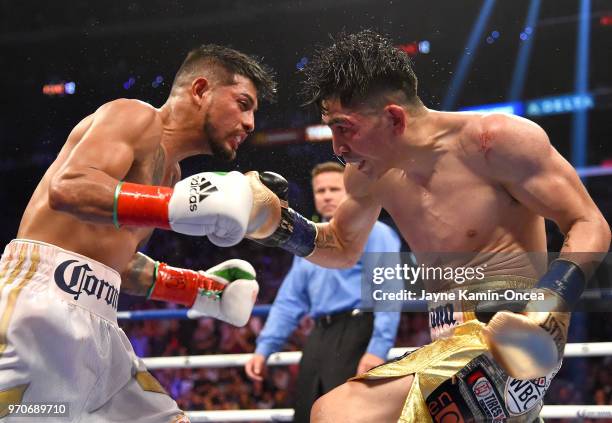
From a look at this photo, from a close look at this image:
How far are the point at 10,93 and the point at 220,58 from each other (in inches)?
72.7

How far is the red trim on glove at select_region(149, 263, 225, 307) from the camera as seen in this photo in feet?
7.38

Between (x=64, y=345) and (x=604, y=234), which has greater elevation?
(x=604, y=234)

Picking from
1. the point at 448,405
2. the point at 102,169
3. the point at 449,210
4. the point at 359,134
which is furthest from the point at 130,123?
the point at 448,405

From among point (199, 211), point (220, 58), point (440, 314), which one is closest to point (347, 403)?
point (440, 314)

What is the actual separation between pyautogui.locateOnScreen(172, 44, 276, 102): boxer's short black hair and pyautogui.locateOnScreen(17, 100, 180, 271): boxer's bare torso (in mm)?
330

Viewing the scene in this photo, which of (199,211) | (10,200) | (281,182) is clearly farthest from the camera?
(10,200)

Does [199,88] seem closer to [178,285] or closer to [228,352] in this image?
[178,285]

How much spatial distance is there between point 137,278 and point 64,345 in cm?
53

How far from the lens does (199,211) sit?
158 centimetres

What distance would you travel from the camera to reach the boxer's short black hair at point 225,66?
7.31 ft

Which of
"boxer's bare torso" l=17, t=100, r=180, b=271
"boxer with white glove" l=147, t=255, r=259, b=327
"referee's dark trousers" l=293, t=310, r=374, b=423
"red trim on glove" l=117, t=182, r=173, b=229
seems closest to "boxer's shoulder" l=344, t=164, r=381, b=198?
"boxer with white glove" l=147, t=255, r=259, b=327

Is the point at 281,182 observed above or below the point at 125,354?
above

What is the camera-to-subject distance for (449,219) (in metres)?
1.83

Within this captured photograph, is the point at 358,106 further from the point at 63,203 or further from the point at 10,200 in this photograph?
the point at 10,200
